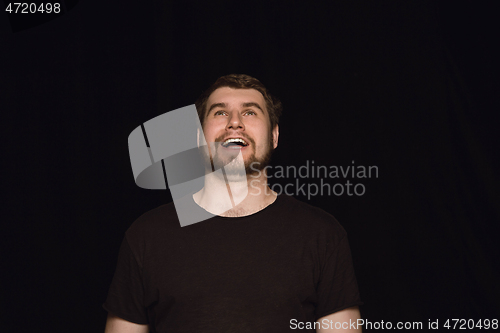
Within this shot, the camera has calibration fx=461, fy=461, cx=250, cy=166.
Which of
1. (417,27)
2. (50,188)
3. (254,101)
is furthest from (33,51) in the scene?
(417,27)

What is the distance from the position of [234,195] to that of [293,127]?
A: 0.54 m

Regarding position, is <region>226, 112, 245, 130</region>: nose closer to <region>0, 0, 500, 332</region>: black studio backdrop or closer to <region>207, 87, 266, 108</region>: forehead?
<region>207, 87, 266, 108</region>: forehead

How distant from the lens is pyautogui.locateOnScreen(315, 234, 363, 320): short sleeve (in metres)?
1.43

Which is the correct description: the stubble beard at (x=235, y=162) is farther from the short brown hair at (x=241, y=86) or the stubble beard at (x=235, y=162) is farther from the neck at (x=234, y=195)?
the short brown hair at (x=241, y=86)

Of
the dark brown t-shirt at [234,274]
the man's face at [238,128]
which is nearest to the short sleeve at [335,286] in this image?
the dark brown t-shirt at [234,274]

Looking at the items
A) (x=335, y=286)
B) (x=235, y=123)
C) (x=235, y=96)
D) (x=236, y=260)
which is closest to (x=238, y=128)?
(x=235, y=123)

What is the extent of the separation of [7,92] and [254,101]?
3.33 ft

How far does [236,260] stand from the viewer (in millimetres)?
1412

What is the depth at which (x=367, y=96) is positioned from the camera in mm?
1941

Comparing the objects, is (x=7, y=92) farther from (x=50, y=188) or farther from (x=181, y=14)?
(x=181, y=14)

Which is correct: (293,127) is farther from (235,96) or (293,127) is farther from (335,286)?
(335,286)

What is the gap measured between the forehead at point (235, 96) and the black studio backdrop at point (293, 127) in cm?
31

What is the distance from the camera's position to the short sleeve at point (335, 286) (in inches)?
56.2

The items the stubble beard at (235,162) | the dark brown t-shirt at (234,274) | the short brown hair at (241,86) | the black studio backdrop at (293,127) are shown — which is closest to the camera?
the dark brown t-shirt at (234,274)
